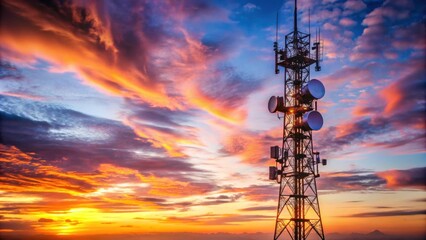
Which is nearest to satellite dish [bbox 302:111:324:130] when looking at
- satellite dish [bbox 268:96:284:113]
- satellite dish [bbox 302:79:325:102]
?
satellite dish [bbox 302:79:325:102]

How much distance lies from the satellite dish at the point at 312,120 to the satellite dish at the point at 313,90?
181 centimetres

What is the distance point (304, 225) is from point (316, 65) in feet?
60.2

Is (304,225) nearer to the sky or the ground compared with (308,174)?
nearer to the ground

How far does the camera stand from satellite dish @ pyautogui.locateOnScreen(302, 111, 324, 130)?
48031 mm

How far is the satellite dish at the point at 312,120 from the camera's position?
48.0 meters

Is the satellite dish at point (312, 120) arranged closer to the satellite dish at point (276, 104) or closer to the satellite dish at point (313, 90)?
the satellite dish at point (313, 90)

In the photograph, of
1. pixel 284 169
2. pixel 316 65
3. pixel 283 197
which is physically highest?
pixel 316 65

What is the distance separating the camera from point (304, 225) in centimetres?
4812

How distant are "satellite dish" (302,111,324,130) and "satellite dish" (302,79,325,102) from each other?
1.81 m

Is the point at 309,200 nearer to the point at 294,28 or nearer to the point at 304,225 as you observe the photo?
the point at 304,225

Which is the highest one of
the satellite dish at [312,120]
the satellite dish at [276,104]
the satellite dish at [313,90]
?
the satellite dish at [313,90]

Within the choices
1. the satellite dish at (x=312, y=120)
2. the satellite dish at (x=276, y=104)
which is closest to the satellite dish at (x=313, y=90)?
the satellite dish at (x=312, y=120)

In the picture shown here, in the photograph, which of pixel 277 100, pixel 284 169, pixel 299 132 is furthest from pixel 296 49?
pixel 284 169

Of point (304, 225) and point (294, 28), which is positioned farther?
point (294, 28)
